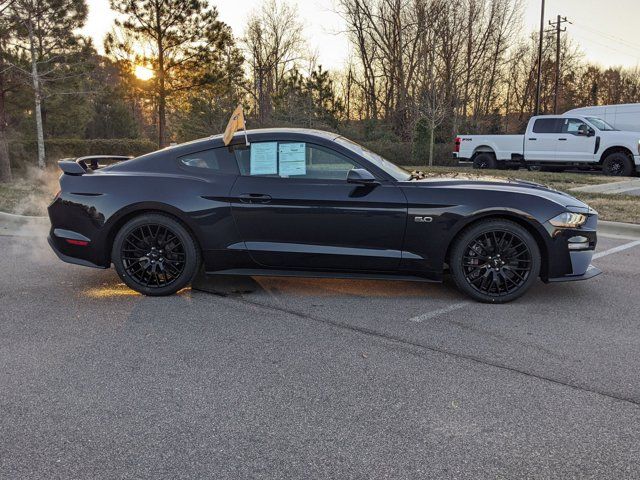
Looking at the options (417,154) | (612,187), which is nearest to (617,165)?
(612,187)

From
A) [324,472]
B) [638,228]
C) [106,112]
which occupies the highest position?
[106,112]

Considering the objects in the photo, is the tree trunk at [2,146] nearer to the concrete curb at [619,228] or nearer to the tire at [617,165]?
the concrete curb at [619,228]

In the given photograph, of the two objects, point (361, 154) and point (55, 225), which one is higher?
point (361, 154)

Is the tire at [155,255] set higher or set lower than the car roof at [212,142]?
lower

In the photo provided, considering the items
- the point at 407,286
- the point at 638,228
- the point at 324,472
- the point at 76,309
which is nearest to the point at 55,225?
the point at 76,309

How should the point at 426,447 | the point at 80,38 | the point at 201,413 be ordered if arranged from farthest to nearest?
the point at 80,38, the point at 201,413, the point at 426,447

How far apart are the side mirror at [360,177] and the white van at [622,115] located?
16267 mm

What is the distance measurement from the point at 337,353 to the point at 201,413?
1030 millimetres

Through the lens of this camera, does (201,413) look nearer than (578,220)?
Yes

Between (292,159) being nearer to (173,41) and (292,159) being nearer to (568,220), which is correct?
(568,220)

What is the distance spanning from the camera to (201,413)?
263cm

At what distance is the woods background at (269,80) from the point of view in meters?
17.2

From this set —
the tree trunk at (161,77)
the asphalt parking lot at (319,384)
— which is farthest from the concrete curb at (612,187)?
the tree trunk at (161,77)

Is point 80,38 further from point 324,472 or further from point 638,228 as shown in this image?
point 324,472
